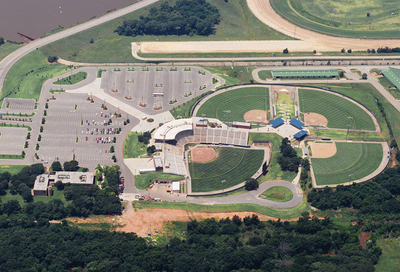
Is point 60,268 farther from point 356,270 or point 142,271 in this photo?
point 356,270

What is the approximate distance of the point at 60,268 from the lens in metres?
199

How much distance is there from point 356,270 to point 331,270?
26.9ft

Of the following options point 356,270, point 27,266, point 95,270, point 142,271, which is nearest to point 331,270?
point 356,270

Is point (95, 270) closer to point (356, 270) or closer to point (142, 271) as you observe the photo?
point (142, 271)

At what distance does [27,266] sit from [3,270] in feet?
24.5

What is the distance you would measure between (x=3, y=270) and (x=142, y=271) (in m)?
44.3

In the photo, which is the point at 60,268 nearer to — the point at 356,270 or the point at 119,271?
the point at 119,271

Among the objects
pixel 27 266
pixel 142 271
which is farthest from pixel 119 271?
pixel 27 266

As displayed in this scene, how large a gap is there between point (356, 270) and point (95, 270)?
85.5 metres

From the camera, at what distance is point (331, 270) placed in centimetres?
19950

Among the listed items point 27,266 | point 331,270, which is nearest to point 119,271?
point 27,266

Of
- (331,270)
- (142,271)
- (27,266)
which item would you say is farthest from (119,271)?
(331,270)

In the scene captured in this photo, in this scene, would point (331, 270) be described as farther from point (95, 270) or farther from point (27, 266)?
point (27, 266)

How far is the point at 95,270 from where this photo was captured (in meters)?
200
